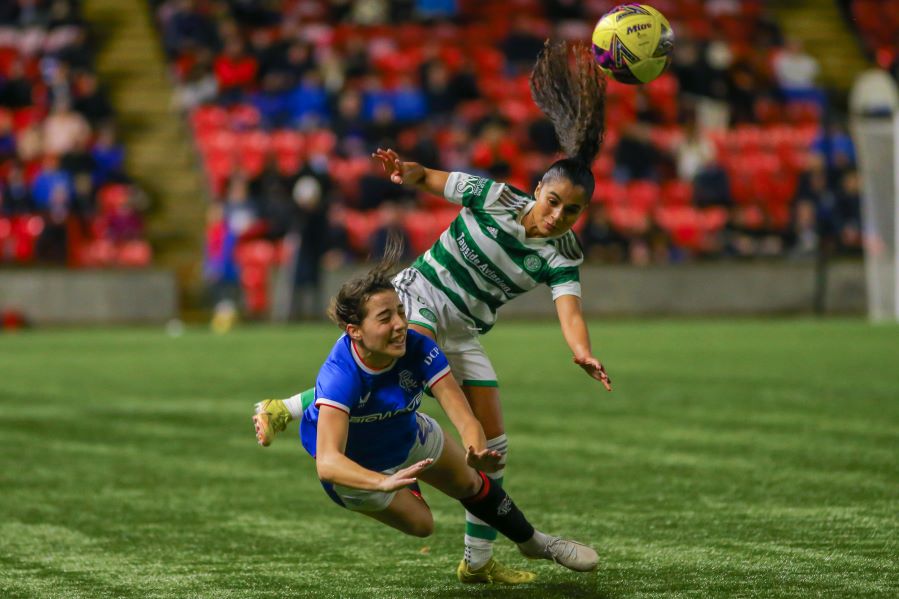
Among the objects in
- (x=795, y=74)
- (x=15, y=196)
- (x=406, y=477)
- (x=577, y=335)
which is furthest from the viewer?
(x=795, y=74)

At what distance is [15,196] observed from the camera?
70.9 ft

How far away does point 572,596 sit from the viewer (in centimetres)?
537

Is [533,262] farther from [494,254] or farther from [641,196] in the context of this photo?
[641,196]

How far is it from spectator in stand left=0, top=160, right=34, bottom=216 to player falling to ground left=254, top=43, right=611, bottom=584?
16646 millimetres

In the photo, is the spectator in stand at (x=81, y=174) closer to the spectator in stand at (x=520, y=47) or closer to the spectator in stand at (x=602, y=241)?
the spectator in stand at (x=602, y=241)

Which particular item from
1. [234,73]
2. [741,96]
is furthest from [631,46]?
[741,96]

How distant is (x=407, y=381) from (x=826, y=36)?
26617 millimetres

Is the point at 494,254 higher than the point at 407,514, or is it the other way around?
the point at 494,254

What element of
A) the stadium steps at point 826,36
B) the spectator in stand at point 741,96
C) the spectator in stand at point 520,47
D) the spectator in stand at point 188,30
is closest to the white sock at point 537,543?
the spectator in stand at point 741,96

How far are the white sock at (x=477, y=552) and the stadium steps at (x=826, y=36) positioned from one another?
2470 centimetres

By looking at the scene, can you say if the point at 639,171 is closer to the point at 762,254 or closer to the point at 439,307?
the point at 762,254

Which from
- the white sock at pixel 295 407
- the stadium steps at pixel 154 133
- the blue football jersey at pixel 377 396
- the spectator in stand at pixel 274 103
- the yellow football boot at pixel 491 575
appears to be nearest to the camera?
the blue football jersey at pixel 377 396

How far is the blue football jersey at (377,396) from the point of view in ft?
16.8

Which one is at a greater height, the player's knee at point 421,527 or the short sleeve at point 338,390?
the short sleeve at point 338,390
